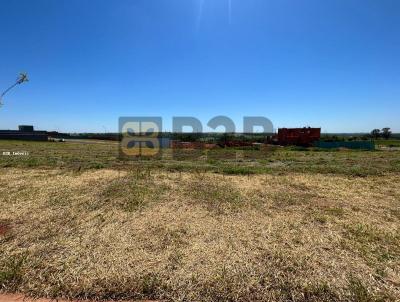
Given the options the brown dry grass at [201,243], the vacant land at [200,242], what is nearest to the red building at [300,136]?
the vacant land at [200,242]

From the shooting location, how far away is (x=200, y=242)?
3.38 meters

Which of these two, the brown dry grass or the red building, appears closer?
the brown dry grass

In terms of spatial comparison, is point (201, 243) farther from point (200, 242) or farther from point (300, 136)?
point (300, 136)

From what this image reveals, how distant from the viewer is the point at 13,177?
7.77 metres

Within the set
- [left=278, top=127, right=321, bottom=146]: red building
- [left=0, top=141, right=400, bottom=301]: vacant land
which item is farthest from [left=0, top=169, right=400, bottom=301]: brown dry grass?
[left=278, top=127, right=321, bottom=146]: red building

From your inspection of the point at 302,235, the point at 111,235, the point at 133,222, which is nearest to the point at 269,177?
the point at 302,235

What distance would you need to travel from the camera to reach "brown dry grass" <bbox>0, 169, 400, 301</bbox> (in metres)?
2.44

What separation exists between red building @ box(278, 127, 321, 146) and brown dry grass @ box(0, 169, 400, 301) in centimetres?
2124

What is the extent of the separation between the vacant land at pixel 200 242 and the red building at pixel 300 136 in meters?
20.8

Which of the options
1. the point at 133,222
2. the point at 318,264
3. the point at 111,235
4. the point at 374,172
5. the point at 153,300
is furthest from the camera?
the point at 374,172

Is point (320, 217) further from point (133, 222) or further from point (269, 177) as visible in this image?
point (269, 177)

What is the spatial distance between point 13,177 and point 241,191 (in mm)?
6468

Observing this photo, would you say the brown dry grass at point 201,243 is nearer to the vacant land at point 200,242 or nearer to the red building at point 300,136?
the vacant land at point 200,242

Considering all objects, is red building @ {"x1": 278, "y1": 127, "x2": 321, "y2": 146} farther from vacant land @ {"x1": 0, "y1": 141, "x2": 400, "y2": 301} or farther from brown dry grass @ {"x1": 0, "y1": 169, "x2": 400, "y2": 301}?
brown dry grass @ {"x1": 0, "y1": 169, "x2": 400, "y2": 301}
